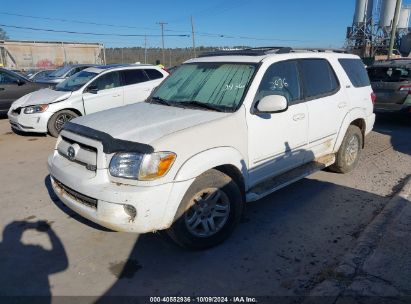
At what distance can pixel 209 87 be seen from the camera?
4098 mm

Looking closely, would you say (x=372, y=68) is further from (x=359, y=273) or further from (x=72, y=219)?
(x=72, y=219)

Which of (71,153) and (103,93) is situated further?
(103,93)

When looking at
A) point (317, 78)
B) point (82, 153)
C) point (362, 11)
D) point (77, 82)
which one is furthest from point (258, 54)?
point (362, 11)

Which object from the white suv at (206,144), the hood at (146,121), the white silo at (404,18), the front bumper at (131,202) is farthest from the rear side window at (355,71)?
the white silo at (404,18)

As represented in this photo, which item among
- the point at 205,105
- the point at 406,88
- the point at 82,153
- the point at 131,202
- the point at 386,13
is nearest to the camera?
the point at 131,202

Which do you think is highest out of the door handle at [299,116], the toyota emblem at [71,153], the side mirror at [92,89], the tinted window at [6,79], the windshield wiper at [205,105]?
the tinted window at [6,79]

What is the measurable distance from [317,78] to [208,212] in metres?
2.46

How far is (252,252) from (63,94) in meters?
6.31

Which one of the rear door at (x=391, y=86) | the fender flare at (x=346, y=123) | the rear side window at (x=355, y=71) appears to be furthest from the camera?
the rear door at (x=391, y=86)

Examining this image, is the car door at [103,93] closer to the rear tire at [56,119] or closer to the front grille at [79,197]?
the rear tire at [56,119]

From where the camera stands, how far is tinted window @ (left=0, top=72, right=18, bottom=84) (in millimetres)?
10430

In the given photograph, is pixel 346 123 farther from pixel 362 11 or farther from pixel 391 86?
pixel 362 11

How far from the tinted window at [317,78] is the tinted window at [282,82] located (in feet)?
0.57

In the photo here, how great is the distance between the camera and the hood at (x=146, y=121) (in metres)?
3.21
